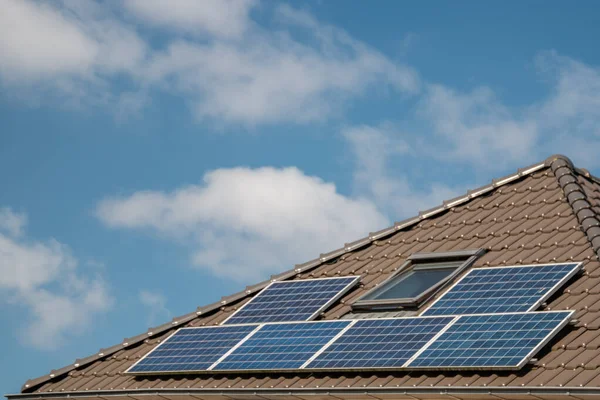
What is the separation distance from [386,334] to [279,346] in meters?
2.93

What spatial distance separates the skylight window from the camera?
25594 millimetres

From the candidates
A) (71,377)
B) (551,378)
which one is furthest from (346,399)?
(71,377)

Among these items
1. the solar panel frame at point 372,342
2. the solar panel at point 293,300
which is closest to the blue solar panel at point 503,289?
the solar panel frame at point 372,342

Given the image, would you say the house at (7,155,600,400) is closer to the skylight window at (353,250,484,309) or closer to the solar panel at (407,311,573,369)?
the skylight window at (353,250,484,309)

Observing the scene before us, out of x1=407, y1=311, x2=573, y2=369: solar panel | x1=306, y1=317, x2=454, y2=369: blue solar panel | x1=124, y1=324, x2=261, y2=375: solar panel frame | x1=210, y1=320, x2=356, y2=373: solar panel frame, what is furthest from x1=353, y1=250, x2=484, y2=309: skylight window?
x1=124, y1=324, x2=261, y2=375: solar panel frame

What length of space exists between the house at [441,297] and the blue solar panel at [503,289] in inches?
10.1

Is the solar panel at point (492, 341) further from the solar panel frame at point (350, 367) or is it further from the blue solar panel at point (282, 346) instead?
the blue solar panel at point (282, 346)

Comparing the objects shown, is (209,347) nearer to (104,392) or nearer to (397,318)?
(104,392)

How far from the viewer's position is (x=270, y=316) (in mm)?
27531

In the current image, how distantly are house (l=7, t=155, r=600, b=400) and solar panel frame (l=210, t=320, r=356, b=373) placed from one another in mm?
219

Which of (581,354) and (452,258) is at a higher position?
(452,258)

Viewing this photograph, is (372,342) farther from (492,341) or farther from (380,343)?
(492,341)

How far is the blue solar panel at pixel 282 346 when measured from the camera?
24.5 meters

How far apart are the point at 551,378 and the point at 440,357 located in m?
2.73
